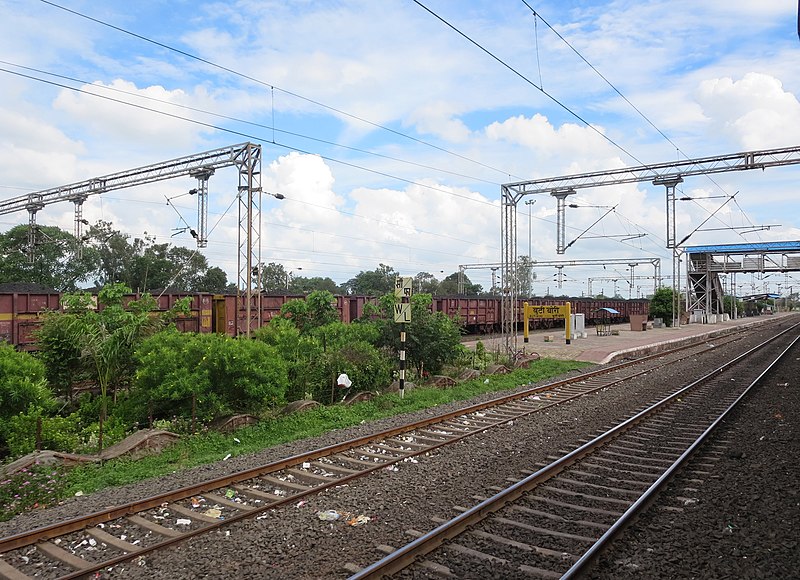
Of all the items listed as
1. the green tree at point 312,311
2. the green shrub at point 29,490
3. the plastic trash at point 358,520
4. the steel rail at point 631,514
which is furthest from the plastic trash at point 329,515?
the green tree at point 312,311

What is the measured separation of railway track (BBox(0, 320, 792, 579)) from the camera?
4965mm

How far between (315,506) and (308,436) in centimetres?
336

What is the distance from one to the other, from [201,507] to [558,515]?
3.79 metres

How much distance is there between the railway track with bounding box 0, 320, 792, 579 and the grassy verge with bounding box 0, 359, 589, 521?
123 centimetres

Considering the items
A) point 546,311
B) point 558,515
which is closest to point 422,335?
point 558,515

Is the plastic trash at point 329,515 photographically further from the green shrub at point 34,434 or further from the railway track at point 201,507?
the green shrub at point 34,434

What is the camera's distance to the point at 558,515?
593 centimetres

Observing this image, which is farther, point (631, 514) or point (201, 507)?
point (201, 507)

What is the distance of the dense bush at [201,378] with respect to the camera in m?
9.97

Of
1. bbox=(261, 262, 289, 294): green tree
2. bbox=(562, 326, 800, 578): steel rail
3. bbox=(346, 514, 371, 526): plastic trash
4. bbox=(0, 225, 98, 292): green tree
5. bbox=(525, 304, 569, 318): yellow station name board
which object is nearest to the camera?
bbox=(562, 326, 800, 578): steel rail

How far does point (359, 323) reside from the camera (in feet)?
54.4

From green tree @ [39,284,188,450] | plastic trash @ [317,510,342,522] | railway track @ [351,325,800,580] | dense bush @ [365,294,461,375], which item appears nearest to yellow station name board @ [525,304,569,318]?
dense bush @ [365,294,461,375]

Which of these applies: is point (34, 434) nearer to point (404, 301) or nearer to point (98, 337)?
point (98, 337)

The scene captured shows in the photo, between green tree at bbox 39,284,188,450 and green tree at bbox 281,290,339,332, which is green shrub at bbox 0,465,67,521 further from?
green tree at bbox 281,290,339,332
